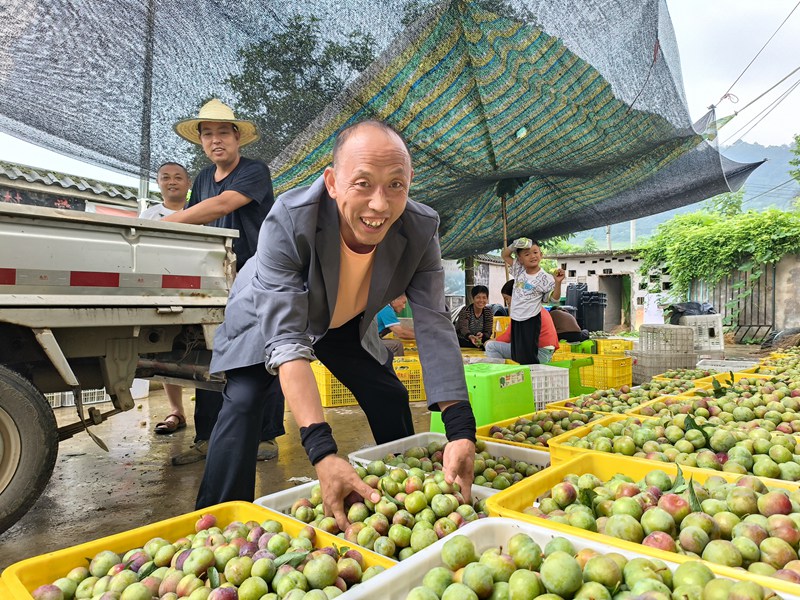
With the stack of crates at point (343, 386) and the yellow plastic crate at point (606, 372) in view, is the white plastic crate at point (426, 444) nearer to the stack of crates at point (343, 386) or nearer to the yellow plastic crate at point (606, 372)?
the stack of crates at point (343, 386)

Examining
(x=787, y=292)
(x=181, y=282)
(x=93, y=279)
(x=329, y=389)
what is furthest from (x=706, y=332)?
(x=787, y=292)

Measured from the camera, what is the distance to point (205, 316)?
3.44m

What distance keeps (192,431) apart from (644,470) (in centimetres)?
423

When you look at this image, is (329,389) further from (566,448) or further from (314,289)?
(566,448)

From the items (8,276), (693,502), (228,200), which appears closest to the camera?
(693,502)

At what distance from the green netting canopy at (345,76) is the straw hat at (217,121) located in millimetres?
896

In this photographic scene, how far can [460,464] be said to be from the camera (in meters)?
1.78

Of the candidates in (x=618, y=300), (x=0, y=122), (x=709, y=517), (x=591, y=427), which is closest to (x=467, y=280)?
(x=0, y=122)

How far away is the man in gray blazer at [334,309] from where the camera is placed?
1.70 meters

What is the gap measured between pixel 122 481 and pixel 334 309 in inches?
94.0

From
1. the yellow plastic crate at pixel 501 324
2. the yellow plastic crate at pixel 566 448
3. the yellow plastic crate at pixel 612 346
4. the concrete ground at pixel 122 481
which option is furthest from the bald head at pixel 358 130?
the yellow plastic crate at pixel 612 346

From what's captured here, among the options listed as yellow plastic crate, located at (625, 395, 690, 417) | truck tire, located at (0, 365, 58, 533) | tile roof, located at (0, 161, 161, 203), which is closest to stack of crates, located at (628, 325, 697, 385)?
yellow plastic crate, located at (625, 395, 690, 417)

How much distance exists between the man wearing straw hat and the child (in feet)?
9.86

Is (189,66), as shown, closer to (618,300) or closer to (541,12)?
(541,12)
